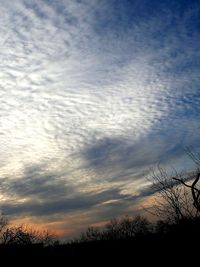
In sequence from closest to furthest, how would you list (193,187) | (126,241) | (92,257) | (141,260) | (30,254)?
(193,187) → (141,260) → (126,241) → (92,257) → (30,254)

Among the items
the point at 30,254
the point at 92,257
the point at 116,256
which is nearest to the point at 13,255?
the point at 30,254

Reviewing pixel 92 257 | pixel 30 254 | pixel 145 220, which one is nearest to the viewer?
pixel 92 257

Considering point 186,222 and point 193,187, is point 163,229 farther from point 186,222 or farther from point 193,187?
point 193,187

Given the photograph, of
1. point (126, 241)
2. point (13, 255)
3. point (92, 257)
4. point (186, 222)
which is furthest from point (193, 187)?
point (13, 255)

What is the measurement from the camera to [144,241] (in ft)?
85.7

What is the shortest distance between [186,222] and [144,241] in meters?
7.29

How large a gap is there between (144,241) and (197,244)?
7665mm

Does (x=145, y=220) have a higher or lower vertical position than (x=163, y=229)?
higher

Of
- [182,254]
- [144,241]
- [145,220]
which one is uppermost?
[145,220]

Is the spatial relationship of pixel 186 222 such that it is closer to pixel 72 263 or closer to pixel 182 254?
pixel 182 254

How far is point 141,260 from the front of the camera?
2439cm

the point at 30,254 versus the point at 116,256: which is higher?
the point at 30,254

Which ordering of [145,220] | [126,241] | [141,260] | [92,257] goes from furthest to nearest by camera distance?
[145,220] < [92,257] < [126,241] < [141,260]

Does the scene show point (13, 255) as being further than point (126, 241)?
Yes
